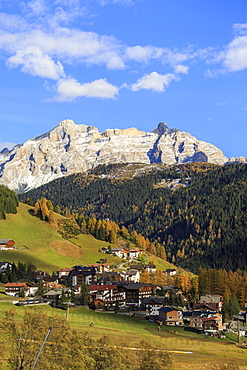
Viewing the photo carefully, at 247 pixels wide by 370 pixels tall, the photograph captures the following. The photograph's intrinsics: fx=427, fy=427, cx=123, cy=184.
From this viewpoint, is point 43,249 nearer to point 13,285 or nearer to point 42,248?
point 42,248

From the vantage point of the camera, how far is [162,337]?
Result: 86250mm

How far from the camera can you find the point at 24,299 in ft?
361

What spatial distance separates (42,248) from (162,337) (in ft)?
314

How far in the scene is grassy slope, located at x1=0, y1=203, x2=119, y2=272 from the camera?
520 feet

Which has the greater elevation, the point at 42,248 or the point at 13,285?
the point at 42,248

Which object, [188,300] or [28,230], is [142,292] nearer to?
[188,300]

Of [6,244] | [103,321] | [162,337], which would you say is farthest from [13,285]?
[162,337]

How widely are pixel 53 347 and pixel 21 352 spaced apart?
2.95 m

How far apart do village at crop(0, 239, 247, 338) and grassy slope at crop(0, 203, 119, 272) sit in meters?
8.03

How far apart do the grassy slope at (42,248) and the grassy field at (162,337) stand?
52808mm

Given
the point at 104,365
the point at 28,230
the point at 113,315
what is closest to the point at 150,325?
the point at 113,315

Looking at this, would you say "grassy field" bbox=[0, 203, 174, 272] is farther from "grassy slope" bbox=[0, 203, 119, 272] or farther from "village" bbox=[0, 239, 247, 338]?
"village" bbox=[0, 239, 247, 338]

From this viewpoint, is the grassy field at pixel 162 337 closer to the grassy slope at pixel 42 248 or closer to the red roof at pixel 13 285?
the red roof at pixel 13 285

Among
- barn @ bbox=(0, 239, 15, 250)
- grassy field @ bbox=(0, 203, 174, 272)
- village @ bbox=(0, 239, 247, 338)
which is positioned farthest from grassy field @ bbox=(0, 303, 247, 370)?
barn @ bbox=(0, 239, 15, 250)
